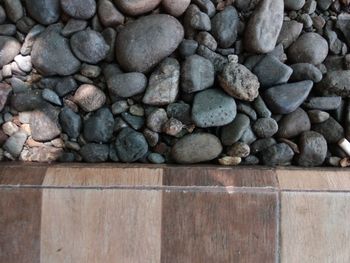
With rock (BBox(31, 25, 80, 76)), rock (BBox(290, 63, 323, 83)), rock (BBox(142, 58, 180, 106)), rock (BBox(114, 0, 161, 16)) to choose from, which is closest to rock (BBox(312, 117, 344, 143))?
rock (BBox(290, 63, 323, 83))

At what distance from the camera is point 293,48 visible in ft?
3.80

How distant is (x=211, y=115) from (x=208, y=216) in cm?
24

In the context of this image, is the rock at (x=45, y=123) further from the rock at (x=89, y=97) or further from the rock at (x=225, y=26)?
the rock at (x=225, y=26)

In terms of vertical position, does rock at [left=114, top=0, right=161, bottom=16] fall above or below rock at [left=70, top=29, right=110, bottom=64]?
above

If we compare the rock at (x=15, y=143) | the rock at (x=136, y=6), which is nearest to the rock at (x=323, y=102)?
the rock at (x=136, y=6)

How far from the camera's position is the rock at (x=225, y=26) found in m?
1.12

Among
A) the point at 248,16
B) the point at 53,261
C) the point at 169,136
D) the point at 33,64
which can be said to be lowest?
the point at 53,261

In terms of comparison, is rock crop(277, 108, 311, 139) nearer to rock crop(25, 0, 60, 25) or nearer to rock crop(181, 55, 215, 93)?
rock crop(181, 55, 215, 93)

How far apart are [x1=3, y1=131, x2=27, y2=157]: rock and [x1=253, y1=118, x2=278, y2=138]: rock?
1.88 ft

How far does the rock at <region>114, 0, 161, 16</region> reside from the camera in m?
1.09

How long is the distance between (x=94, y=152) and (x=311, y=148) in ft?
1.74

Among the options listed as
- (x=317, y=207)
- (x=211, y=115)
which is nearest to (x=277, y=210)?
(x=317, y=207)

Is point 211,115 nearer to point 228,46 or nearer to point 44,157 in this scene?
point 228,46

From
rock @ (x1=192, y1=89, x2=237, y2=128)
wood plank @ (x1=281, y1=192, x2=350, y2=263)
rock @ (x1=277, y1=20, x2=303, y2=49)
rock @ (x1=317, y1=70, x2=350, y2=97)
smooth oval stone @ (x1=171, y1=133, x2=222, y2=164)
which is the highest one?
rock @ (x1=277, y1=20, x2=303, y2=49)
